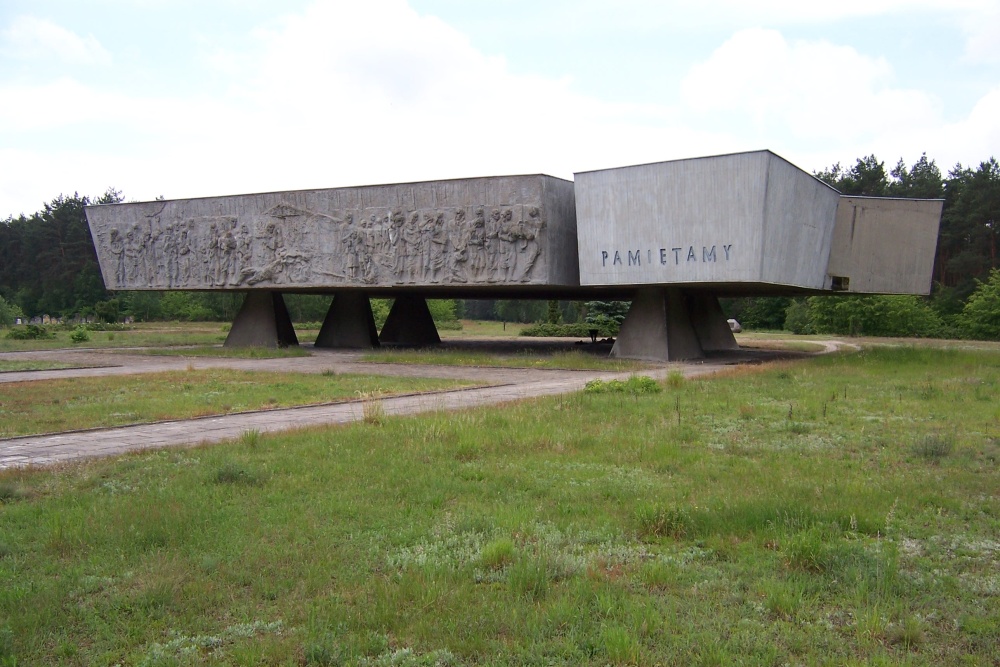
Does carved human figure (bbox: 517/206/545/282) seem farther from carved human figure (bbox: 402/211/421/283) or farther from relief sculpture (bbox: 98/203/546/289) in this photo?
carved human figure (bbox: 402/211/421/283)

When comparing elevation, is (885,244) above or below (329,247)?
below

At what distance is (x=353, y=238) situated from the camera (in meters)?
29.2

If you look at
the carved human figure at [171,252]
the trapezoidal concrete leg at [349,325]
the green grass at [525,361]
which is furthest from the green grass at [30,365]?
the trapezoidal concrete leg at [349,325]

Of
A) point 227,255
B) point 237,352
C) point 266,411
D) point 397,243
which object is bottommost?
point 237,352

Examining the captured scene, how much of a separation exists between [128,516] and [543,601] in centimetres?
346

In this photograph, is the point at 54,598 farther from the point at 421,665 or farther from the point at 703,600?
the point at 703,600

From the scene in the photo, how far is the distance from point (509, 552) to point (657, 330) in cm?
2179

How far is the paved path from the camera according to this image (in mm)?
9836

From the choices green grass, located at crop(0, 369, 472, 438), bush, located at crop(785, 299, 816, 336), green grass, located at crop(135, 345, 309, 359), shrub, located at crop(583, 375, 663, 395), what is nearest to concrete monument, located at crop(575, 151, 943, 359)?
shrub, located at crop(583, 375, 663, 395)

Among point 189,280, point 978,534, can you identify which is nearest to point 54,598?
point 978,534

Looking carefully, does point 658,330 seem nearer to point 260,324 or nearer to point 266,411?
point 266,411

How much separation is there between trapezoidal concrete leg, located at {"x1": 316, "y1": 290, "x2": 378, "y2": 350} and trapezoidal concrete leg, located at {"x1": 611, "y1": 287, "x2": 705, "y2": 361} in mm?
12255

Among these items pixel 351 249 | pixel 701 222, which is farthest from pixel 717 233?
pixel 351 249

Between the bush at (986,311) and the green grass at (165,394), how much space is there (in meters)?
37.0
